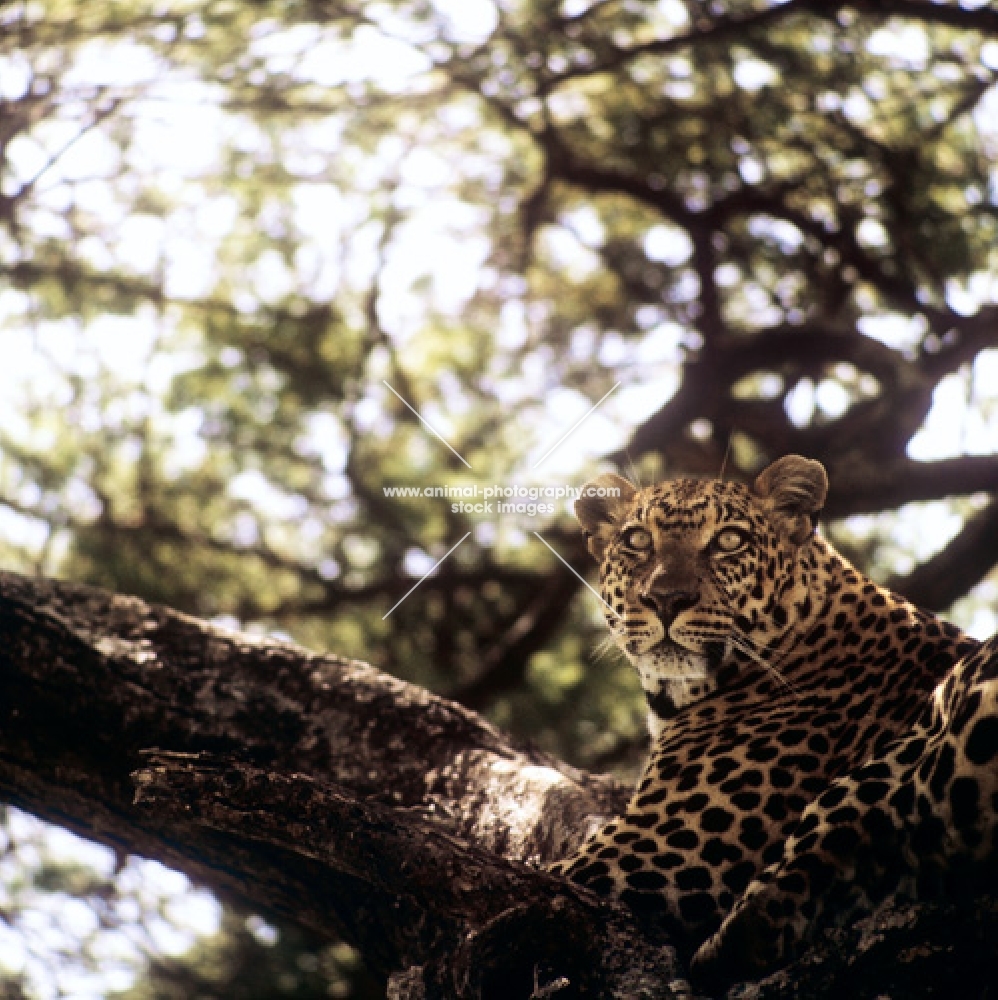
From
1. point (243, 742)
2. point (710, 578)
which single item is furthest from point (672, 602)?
point (243, 742)

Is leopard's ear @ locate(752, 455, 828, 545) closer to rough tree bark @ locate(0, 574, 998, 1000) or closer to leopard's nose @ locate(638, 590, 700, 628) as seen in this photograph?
leopard's nose @ locate(638, 590, 700, 628)

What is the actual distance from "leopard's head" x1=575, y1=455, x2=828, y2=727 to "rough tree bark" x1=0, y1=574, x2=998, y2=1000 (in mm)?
637

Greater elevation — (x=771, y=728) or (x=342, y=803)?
(x=771, y=728)

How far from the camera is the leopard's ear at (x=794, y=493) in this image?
15.7ft

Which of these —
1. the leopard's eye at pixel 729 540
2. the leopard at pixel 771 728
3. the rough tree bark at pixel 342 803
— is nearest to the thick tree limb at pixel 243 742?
the rough tree bark at pixel 342 803

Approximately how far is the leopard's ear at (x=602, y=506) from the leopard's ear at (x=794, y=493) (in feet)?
1.72

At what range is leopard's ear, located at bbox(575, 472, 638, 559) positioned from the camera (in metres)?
5.16

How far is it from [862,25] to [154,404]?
602 centimetres

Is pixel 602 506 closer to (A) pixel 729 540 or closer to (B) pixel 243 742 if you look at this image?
(A) pixel 729 540

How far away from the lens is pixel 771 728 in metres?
4.33

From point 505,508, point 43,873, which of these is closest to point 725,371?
point 505,508

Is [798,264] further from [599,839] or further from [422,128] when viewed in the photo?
[599,839]

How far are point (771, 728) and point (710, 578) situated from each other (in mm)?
587

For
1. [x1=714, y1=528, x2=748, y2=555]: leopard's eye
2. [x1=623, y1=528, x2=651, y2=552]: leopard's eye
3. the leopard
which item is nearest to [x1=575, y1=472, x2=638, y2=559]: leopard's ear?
the leopard
